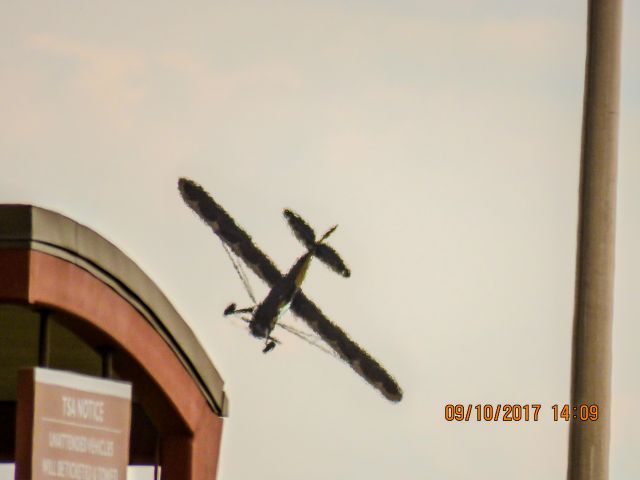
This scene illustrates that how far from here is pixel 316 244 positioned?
42312 mm

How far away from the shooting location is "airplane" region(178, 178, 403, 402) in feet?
134

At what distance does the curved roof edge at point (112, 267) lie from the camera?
408 inches

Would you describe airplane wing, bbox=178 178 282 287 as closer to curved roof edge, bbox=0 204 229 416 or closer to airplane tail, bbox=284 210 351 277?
airplane tail, bbox=284 210 351 277

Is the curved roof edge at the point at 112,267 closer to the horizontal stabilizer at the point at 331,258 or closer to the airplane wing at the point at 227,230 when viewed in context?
the airplane wing at the point at 227,230

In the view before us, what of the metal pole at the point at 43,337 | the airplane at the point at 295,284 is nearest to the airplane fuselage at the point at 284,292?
the airplane at the point at 295,284

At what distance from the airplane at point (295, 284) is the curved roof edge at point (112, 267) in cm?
2536

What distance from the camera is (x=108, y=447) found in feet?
36.3

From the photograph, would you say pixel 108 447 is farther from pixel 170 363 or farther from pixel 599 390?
pixel 599 390

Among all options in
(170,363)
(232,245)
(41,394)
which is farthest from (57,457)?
(232,245)

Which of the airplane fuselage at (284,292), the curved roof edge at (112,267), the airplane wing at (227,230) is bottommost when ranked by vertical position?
the curved roof edge at (112,267)

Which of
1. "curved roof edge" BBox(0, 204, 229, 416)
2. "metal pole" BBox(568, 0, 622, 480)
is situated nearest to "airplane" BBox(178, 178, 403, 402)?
"curved roof edge" BBox(0, 204, 229, 416)

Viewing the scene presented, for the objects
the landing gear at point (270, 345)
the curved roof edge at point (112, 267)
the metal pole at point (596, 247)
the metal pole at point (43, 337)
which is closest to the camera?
the metal pole at point (596, 247)

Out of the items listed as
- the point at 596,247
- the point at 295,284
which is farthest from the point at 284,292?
the point at 596,247

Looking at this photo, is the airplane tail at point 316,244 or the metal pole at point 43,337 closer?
the metal pole at point 43,337
